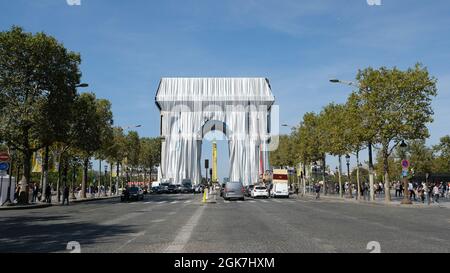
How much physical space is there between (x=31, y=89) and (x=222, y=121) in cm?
7053

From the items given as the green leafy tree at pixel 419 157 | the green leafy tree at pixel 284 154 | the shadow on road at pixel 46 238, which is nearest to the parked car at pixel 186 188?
the green leafy tree at pixel 284 154

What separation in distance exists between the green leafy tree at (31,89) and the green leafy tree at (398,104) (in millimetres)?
23322

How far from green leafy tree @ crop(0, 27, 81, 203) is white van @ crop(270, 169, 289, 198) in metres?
27.1

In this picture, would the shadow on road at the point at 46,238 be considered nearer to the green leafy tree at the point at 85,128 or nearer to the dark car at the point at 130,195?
the green leafy tree at the point at 85,128

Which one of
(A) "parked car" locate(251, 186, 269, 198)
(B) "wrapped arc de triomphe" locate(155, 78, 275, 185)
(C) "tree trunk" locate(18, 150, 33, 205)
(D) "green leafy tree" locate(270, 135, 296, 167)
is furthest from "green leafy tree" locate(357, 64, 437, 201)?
(B) "wrapped arc de triomphe" locate(155, 78, 275, 185)

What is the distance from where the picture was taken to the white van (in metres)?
56.1

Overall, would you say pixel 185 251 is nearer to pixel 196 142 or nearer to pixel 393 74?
pixel 393 74

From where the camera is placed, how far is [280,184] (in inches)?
2223

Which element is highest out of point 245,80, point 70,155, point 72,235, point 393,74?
point 245,80

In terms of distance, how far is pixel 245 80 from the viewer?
10581 cm

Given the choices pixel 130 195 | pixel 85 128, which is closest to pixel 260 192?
pixel 130 195

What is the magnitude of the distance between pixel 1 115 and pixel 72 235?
23.9 m
